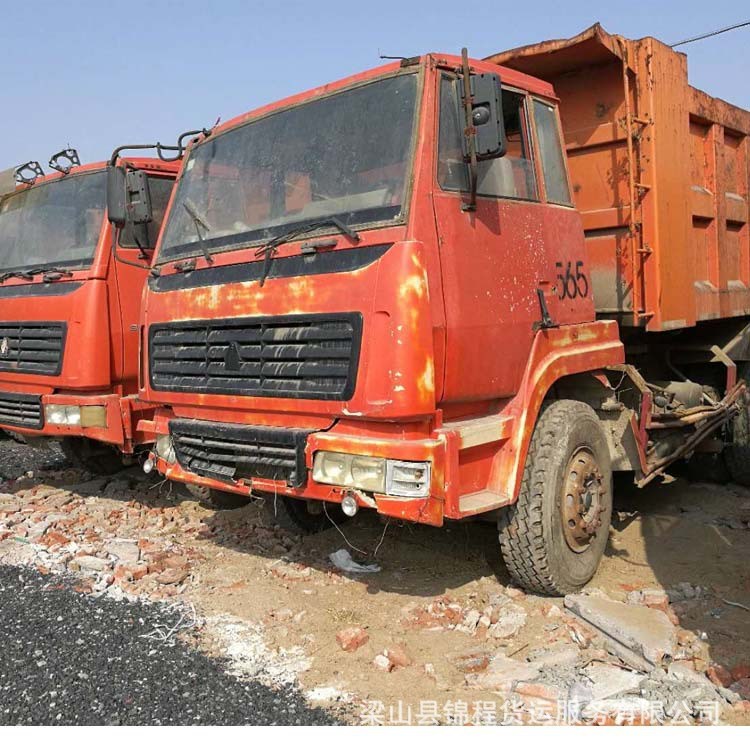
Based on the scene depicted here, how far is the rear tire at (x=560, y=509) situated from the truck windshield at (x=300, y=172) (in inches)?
56.9

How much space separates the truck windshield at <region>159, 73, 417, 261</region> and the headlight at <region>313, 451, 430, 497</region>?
105 cm

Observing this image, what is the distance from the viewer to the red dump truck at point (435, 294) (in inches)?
124

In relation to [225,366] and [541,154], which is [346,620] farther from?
[541,154]

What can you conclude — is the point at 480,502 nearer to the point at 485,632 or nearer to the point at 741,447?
the point at 485,632

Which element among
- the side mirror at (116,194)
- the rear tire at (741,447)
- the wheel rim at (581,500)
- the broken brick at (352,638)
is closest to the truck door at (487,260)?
the wheel rim at (581,500)

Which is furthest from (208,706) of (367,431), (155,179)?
(155,179)

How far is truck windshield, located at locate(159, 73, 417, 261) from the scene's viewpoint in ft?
11.0

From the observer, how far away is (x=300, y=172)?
12.0ft

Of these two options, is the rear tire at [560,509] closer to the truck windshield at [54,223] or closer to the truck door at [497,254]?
the truck door at [497,254]

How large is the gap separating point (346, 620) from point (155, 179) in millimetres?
3795

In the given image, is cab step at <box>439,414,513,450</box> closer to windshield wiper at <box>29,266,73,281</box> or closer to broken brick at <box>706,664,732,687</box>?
broken brick at <box>706,664,732,687</box>

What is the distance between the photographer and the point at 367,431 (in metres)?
3.20

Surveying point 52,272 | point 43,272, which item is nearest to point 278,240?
point 52,272

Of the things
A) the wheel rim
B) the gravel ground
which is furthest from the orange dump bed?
the gravel ground
